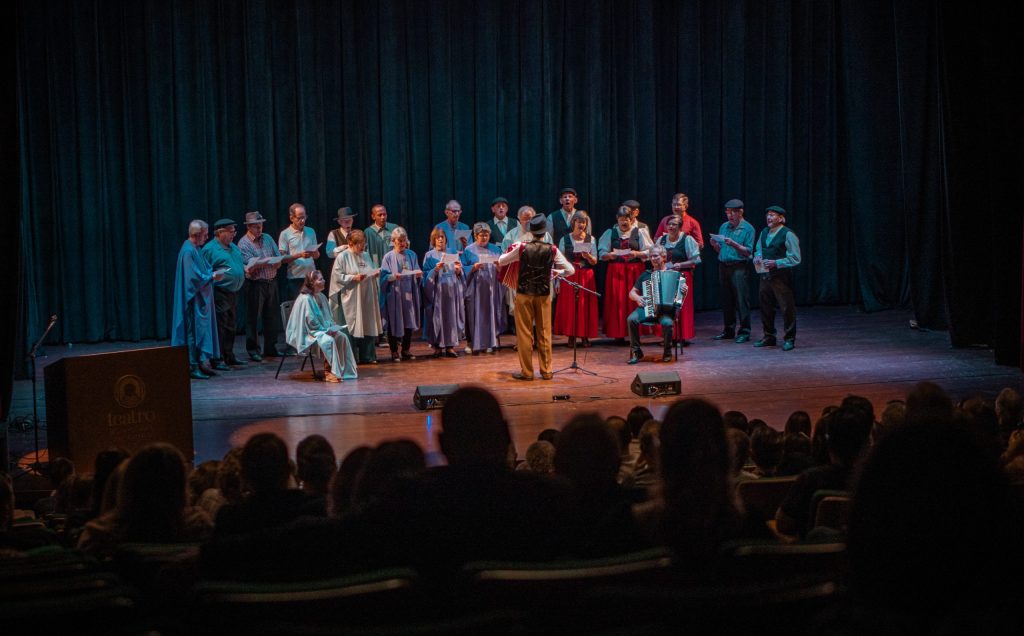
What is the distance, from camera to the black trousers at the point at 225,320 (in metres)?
12.7

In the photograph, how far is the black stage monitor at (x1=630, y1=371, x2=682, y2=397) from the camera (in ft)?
33.7

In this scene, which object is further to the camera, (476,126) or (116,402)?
(476,126)

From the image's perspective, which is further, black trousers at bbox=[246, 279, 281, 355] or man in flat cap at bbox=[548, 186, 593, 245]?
man in flat cap at bbox=[548, 186, 593, 245]

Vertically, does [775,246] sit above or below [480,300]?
above

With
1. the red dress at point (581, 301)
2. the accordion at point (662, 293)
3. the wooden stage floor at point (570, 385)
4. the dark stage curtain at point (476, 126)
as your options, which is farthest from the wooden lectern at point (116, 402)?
the dark stage curtain at point (476, 126)

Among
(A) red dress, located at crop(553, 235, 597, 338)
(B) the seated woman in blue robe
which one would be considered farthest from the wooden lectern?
(A) red dress, located at crop(553, 235, 597, 338)

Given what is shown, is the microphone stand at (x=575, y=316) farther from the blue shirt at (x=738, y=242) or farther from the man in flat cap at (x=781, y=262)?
the man in flat cap at (x=781, y=262)

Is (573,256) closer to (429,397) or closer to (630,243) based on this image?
(630,243)

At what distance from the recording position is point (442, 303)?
43.5 ft

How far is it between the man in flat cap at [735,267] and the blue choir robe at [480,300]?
3036 millimetres

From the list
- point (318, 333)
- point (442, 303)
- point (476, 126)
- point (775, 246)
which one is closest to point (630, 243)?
point (775, 246)

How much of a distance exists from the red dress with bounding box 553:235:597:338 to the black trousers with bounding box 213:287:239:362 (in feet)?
13.6

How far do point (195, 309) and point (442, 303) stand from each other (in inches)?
115

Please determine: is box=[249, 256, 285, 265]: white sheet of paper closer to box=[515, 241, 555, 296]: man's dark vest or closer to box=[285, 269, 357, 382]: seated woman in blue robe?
box=[285, 269, 357, 382]: seated woman in blue robe
